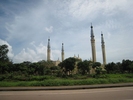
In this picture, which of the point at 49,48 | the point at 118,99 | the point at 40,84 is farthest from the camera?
the point at 49,48

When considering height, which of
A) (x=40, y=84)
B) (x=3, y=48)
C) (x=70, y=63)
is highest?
(x=3, y=48)

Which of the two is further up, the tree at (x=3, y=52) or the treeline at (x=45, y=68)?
the tree at (x=3, y=52)

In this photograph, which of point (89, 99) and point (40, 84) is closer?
point (89, 99)

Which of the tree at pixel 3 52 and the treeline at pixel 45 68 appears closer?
the treeline at pixel 45 68

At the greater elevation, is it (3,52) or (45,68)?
(3,52)

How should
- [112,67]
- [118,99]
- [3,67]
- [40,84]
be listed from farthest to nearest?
[112,67], [3,67], [40,84], [118,99]

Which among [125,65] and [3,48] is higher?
[3,48]

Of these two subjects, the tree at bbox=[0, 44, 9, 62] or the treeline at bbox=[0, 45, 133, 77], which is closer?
the treeline at bbox=[0, 45, 133, 77]

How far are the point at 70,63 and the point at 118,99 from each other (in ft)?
145

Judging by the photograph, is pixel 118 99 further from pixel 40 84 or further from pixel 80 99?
pixel 40 84

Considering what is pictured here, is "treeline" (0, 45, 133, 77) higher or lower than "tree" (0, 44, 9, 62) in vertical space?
lower

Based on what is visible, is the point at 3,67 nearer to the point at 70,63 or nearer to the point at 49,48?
the point at 70,63

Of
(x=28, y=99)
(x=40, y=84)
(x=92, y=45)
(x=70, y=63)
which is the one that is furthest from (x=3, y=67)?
(x=28, y=99)

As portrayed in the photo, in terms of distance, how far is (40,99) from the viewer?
311 inches
